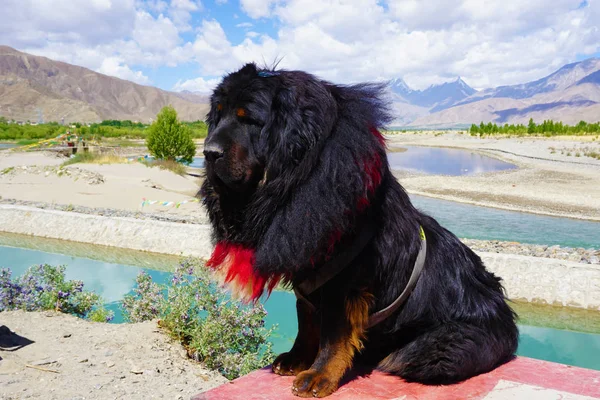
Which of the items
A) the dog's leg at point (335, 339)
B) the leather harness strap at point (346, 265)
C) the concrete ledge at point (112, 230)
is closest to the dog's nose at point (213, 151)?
the leather harness strap at point (346, 265)

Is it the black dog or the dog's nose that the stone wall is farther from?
the dog's nose

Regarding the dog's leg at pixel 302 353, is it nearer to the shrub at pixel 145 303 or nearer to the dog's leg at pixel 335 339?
the dog's leg at pixel 335 339

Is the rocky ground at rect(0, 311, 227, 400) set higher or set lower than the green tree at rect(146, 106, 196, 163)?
lower

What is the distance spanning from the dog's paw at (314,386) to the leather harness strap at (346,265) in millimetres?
321

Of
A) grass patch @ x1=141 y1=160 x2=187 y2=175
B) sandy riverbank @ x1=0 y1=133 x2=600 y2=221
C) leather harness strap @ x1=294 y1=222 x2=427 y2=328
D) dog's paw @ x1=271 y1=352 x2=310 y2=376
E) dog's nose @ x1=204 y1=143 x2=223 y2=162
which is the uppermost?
dog's nose @ x1=204 y1=143 x2=223 y2=162

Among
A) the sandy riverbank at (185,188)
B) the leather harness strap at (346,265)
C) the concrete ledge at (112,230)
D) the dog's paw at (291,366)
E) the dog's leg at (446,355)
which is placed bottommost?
the concrete ledge at (112,230)

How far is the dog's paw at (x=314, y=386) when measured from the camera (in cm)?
233

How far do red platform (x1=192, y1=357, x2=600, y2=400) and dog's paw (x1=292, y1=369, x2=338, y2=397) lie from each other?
0.12ft

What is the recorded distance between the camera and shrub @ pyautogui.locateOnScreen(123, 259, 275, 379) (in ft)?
17.3

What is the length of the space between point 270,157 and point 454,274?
1.17 meters

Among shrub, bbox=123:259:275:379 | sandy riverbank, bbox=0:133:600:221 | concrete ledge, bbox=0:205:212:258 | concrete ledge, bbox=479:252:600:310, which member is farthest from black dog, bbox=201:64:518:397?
sandy riverbank, bbox=0:133:600:221

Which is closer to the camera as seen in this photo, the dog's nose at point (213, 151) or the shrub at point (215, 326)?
the dog's nose at point (213, 151)

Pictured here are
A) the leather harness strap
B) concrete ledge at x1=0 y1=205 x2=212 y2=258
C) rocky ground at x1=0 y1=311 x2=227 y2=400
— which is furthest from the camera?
concrete ledge at x1=0 y1=205 x2=212 y2=258

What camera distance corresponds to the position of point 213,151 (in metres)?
2.12
